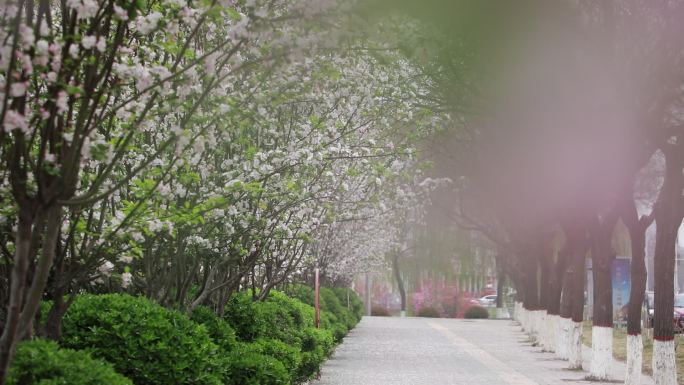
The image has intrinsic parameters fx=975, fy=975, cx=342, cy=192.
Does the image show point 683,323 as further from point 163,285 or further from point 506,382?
point 163,285

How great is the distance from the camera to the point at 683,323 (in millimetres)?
35219

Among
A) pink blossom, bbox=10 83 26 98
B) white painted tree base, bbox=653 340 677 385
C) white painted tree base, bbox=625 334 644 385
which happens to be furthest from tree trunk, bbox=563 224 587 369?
pink blossom, bbox=10 83 26 98

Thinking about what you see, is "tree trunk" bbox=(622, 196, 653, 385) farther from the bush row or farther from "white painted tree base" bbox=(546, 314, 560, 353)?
"white painted tree base" bbox=(546, 314, 560, 353)

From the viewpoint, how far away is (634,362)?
54.1 ft

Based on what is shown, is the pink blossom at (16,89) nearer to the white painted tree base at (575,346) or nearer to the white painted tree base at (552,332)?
the white painted tree base at (575,346)

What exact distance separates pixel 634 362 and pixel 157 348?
34.2ft

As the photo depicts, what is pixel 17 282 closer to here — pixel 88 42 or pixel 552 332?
pixel 88 42

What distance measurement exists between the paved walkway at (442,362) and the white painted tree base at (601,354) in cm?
36

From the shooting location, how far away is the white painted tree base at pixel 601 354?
18531 mm

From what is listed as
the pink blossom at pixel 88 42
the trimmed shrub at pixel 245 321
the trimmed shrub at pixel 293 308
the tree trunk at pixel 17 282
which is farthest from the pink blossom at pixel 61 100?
the trimmed shrub at pixel 293 308

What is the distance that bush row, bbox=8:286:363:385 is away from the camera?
6.19 meters

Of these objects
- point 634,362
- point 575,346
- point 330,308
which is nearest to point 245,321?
point 634,362

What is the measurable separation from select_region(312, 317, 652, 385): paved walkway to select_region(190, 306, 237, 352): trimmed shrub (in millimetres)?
5148

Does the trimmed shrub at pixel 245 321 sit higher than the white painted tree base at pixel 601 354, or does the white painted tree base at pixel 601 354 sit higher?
the trimmed shrub at pixel 245 321
